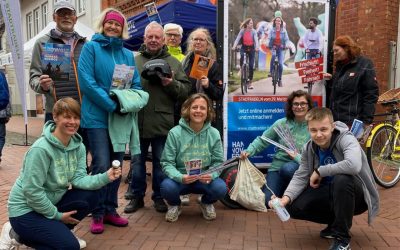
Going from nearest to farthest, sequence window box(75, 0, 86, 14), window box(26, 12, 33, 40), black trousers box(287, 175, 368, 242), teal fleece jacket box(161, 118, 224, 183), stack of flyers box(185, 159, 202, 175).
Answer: black trousers box(287, 175, 368, 242), stack of flyers box(185, 159, 202, 175), teal fleece jacket box(161, 118, 224, 183), window box(75, 0, 86, 14), window box(26, 12, 33, 40)

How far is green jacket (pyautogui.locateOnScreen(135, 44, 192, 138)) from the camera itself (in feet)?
13.2

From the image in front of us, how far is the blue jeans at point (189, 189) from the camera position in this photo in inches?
149

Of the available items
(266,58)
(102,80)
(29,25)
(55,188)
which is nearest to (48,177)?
(55,188)

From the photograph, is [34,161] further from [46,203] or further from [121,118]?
[121,118]

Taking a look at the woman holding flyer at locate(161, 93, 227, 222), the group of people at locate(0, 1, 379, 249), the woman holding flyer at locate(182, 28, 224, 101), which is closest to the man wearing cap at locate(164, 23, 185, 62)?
the group of people at locate(0, 1, 379, 249)

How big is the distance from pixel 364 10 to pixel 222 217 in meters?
4.82

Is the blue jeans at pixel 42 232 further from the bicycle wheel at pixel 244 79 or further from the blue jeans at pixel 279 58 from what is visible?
the blue jeans at pixel 279 58

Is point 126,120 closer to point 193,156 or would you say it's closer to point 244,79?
point 193,156

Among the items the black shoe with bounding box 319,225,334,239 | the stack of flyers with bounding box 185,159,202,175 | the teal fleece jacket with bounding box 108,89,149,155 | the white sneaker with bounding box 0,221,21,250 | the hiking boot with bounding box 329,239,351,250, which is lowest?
the black shoe with bounding box 319,225,334,239

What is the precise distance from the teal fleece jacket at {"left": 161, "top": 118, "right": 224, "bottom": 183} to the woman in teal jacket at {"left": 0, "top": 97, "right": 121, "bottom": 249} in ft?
3.05

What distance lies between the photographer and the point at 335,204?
311 centimetres

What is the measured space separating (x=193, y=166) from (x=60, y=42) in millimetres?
1644

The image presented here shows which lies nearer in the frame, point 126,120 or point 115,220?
point 126,120

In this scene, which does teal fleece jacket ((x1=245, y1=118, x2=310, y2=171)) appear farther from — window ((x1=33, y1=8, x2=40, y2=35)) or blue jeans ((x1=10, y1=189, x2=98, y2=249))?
window ((x1=33, y1=8, x2=40, y2=35))
